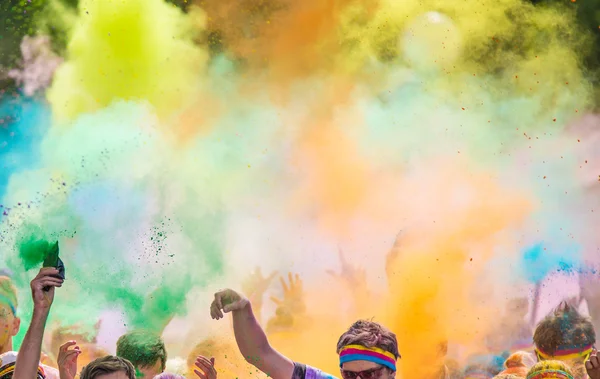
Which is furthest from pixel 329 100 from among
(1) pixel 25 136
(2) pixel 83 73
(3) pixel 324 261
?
(1) pixel 25 136

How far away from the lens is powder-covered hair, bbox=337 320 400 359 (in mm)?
2682

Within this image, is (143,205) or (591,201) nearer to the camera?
(143,205)

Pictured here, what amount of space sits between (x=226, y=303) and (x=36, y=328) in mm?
570

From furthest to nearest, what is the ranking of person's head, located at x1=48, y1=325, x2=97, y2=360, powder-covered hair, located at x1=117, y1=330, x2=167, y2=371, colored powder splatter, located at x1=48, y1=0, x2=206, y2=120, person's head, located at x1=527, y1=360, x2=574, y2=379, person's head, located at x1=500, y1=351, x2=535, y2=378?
colored powder splatter, located at x1=48, y1=0, x2=206, y2=120
person's head, located at x1=48, y1=325, x2=97, y2=360
person's head, located at x1=500, y1=351, x2=535, y2=378
powder-covered hair, located at x1=117, y1=330, x2=167, y2=371
person's head, located at x1=527, y1=360, x2=574, y2=379

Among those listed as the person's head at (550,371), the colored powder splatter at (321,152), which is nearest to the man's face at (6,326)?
Answer: the person's head at (550,371)

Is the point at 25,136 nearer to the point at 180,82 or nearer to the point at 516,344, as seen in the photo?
the point at 180,82

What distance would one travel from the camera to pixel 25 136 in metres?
10.7

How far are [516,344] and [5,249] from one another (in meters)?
5.39

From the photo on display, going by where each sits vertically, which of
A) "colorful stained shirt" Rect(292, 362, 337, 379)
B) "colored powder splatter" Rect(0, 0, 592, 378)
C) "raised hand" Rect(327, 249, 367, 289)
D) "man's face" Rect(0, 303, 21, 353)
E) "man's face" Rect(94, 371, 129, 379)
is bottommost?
"man's face" Rect(94, 371, 129, 379)

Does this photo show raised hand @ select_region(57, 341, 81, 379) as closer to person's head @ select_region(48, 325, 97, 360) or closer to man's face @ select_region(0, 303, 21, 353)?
man's face @ select_region(0, 303, 21, 353)

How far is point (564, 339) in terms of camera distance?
4.15 metres

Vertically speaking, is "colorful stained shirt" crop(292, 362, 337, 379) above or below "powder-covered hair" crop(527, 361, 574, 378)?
below

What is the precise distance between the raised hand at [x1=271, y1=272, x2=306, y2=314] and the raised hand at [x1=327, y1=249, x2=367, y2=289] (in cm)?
39

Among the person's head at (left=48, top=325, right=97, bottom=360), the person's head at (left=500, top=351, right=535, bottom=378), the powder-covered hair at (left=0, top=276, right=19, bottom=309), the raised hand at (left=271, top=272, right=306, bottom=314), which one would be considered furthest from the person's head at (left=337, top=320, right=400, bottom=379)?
the raised hand at (left=271, top=272, right=306, bottom=314)
